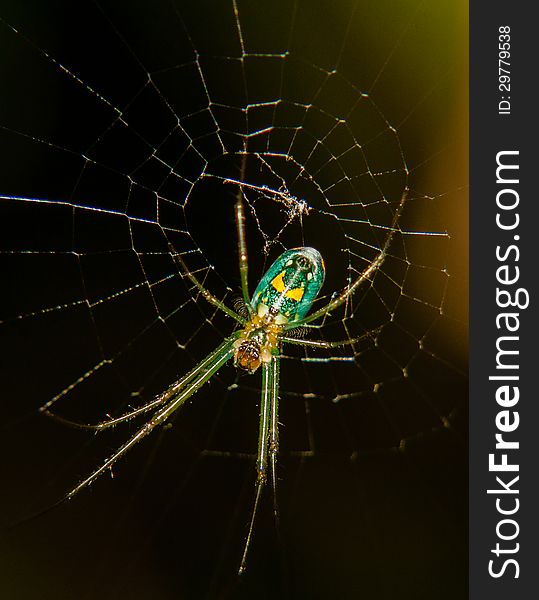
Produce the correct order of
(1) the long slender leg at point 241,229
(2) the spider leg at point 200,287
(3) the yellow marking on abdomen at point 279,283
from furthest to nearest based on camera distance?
(3) the yellow marking on abdomen at point 279,283 < (2) the spider leg at point 200,287 < (1) the long slender leg at point 241,229

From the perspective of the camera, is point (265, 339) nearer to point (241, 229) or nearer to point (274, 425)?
point (274, 425)

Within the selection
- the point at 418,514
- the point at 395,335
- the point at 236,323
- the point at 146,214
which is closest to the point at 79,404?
the point at 236,323

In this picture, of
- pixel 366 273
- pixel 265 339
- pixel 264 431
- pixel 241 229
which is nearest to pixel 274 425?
pixel 264 431

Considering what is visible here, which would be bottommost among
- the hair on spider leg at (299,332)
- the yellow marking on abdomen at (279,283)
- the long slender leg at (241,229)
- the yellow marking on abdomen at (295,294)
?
the hair on spider leg at (299,332)

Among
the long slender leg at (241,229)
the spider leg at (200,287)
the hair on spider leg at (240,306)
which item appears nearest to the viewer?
the long slender leg at (241,229)

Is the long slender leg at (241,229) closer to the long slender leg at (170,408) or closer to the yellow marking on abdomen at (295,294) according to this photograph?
the yellow marking on abdomen at (295,294)

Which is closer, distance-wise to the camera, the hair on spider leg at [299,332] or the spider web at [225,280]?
the spider web at [225,280]

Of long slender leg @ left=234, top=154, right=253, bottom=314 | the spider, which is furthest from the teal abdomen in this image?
long slender leg @ left=234, top=154, right=253, bottom=314

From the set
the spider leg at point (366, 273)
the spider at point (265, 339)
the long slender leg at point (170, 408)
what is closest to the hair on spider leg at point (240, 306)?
the spider at point (265, 339)

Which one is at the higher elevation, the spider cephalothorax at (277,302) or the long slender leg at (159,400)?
the spider cephalothorax at (277,302)
